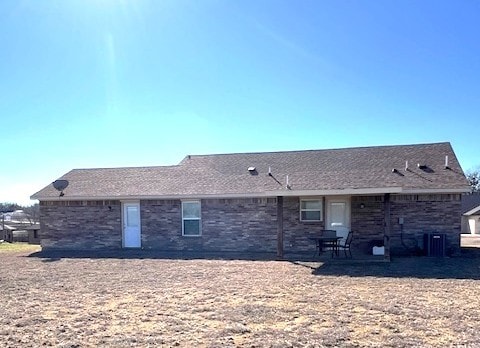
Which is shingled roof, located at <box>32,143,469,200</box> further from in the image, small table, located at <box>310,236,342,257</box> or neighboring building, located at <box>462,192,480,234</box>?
neighboring building, located at <box>462,192,480,234</box>

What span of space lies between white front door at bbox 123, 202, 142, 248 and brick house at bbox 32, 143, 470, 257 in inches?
1.6

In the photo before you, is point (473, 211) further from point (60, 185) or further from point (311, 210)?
point (60, 185)

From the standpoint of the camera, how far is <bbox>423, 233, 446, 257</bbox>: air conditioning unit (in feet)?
44.3

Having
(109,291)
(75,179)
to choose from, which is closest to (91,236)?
(75,179)

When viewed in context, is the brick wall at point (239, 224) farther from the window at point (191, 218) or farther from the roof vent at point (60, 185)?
the roof vent at point (60, 185)

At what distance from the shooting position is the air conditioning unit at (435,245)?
13.5 meters

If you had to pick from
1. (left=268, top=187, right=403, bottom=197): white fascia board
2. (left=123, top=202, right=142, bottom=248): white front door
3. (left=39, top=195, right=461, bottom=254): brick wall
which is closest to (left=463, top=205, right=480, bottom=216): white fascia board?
(left=39, top=195, right=461, bottom=254): brick wall

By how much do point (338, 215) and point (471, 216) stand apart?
28018 millimetres

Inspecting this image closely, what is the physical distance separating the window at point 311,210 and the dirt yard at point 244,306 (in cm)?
354

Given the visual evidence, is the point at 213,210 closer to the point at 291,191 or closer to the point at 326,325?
the point at 291,191

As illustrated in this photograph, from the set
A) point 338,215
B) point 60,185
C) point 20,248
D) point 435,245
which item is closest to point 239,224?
point 338,215

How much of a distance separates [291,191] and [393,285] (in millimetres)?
4817

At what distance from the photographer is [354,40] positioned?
12.3 m

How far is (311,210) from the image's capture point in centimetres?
1508
